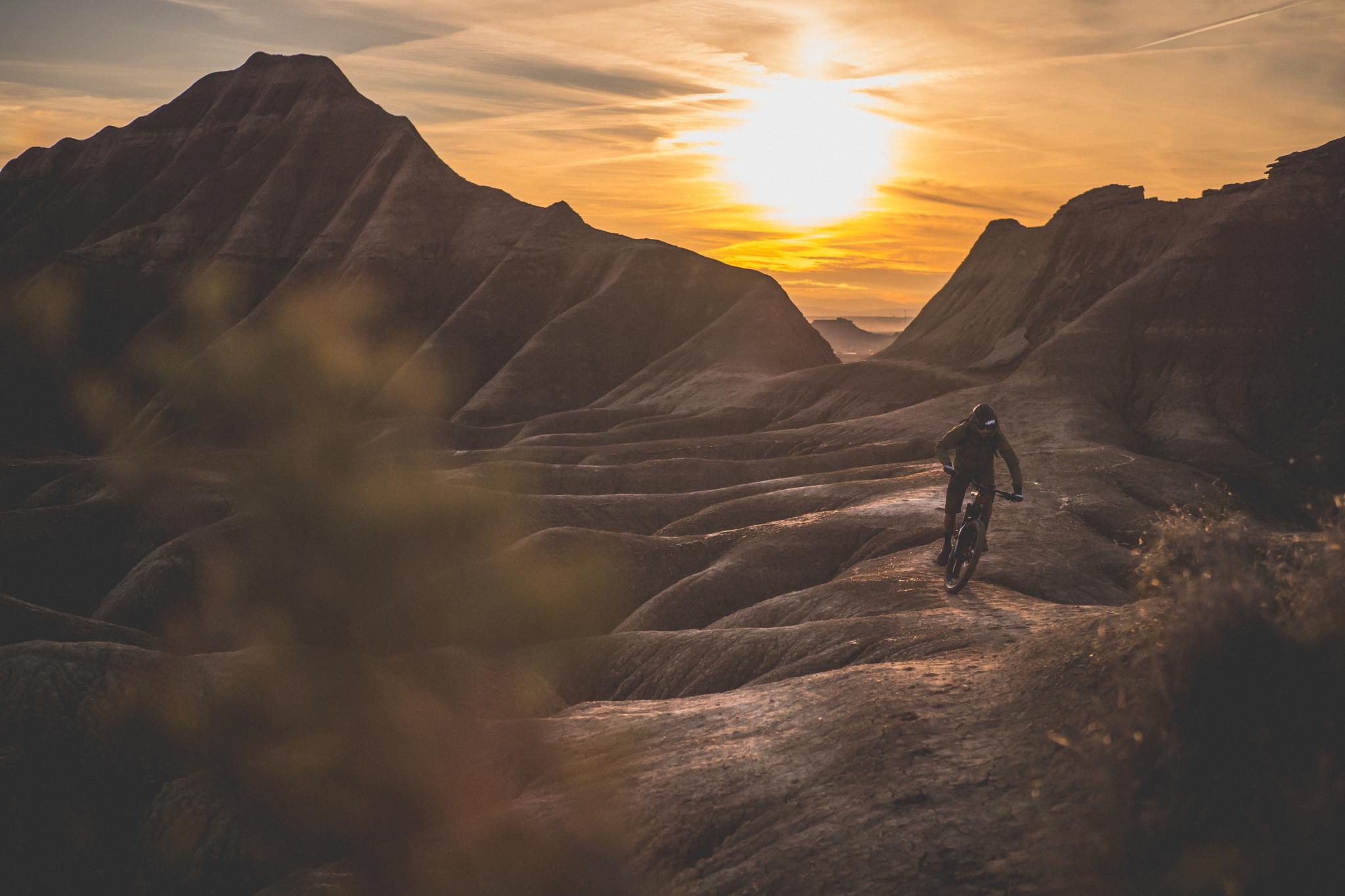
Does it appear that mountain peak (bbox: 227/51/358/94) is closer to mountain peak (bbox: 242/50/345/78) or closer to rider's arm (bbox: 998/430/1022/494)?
mountain peak (bbox: 242/50/345/78)

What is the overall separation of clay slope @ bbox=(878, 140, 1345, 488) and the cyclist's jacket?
41.9 meters

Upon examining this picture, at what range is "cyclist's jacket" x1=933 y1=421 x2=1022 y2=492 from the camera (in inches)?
574

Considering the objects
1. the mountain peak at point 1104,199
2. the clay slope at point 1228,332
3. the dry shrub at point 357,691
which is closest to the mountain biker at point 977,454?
the dry shrub at point 357,691

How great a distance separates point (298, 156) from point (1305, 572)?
127503 millimetres

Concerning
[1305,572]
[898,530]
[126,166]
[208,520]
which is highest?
[126,166]

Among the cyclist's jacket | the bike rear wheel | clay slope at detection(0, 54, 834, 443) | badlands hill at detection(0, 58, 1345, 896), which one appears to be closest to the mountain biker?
the cyclist's jacket

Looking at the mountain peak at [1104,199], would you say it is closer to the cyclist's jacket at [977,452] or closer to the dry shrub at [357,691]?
the dry shrub at [357,691]

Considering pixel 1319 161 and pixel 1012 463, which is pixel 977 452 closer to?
pixel 1012 463

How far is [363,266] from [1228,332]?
8323cm

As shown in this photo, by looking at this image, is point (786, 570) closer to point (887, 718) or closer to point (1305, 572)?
point (887, 718)

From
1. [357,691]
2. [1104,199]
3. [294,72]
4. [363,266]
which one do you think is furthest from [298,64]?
[357,691]

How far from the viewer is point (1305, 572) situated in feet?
26.2

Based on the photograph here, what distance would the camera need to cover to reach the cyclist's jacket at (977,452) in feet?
47.8

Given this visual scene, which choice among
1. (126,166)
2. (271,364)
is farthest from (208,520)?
(126,166)
